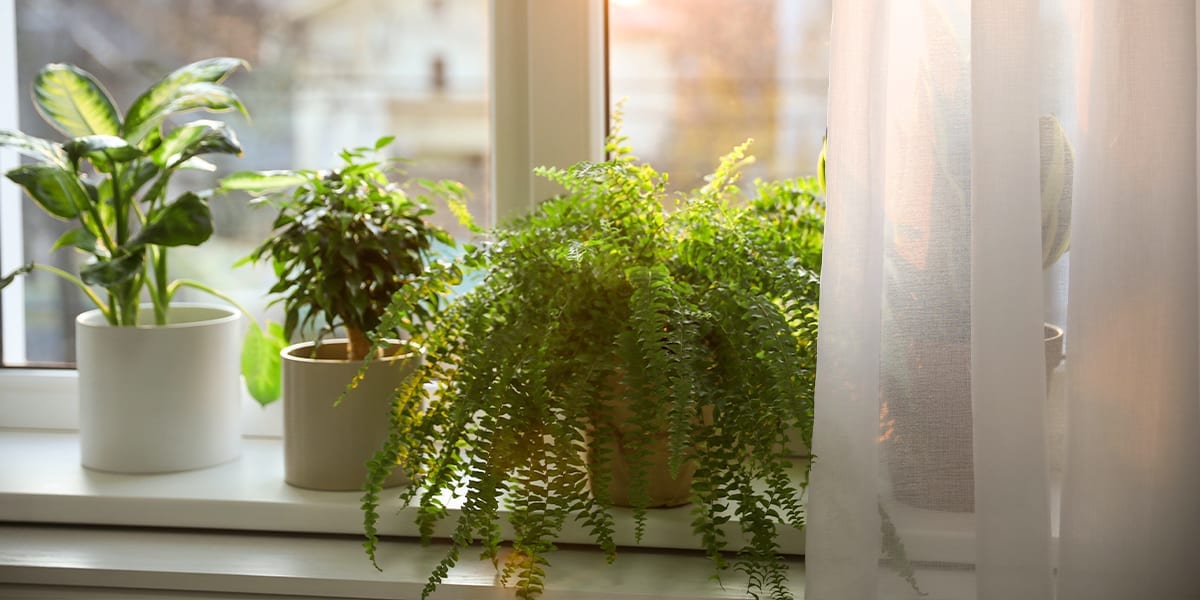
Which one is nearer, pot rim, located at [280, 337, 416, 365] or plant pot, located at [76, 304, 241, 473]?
pot rim, located at [280, 337, 416, 365]

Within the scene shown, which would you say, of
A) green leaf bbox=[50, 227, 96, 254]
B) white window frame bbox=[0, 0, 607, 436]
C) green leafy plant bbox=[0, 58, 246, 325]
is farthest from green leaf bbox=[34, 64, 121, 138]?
white window frame bbox=[0, 0, 607, 436]

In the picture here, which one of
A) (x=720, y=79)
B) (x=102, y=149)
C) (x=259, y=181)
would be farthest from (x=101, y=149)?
(x=720, y=79)

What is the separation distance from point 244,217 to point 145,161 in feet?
0.74

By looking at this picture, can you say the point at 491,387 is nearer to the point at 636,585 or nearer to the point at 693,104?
the point at 636,585

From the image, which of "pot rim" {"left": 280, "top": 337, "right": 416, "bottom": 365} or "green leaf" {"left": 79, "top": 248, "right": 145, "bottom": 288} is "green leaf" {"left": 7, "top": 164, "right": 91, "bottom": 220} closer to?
"green leaf" {"left": 79, "top": 248, "right": 145, "bottom": 288}

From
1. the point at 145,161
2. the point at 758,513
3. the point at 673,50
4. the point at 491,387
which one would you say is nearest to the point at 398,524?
the point at 491,387

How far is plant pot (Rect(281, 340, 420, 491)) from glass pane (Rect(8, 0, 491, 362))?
33 cm

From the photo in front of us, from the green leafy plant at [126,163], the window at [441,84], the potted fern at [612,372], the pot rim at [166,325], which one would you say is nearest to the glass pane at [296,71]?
the window at [441,84]

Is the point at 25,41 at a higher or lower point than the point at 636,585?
higher

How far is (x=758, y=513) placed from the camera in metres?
0.97

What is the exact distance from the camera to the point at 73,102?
1.29 meters

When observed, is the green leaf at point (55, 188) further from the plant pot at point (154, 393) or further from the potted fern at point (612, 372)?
the potted fern at point (612, 372)

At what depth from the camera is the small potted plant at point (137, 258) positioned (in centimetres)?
125

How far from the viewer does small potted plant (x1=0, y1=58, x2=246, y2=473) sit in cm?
125
